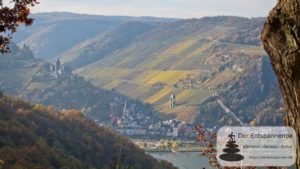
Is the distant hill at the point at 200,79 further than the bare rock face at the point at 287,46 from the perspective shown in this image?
Yes

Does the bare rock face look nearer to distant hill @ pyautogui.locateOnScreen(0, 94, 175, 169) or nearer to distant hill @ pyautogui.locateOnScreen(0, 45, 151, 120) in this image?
distant hill @ pyautogui.locateOnScreen(0, 94, 175, 169)

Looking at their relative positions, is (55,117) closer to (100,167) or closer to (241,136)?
(100,167)

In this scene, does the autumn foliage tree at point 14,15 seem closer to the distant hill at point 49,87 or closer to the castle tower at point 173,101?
the castle tower at point 173,101

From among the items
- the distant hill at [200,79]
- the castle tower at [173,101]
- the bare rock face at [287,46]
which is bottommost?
the castle tower at [173,101]

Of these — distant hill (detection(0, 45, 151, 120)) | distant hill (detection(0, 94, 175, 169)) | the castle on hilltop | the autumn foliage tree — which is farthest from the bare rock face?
the castle on hilltop

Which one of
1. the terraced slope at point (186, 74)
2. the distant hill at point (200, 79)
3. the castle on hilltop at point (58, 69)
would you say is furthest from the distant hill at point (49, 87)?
the distant hill at point (200, 79)

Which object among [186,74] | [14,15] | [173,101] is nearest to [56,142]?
[14,15]

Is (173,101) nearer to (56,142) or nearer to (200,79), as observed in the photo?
(200,79)

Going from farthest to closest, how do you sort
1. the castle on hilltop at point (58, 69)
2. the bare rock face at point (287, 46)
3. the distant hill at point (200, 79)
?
the castle on hilltop at point (58, 69) < the distant hill at point (200, 79) < the bare rock face at point (287, 46)
